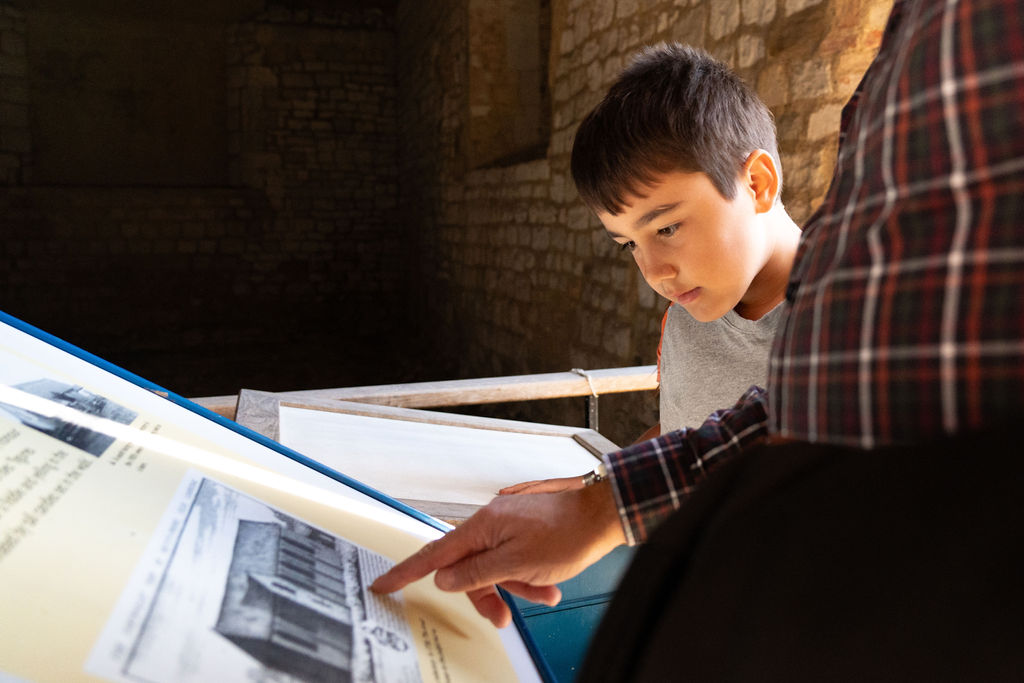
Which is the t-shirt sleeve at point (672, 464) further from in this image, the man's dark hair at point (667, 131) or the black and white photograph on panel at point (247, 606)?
the man's dark hair at point (667, 131)

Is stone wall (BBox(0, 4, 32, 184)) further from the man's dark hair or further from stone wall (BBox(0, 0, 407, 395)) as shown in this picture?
the man's dark hair

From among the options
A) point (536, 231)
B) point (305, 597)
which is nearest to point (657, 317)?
point (536, 231)

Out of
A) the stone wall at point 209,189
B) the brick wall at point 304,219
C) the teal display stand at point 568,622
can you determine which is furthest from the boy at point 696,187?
the stone wall at point 209,189

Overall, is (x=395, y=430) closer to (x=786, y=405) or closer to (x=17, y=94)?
(x=786, y=405)

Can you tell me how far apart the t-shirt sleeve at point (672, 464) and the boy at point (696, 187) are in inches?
22.2

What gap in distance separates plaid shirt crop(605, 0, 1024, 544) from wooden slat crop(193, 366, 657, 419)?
127cm

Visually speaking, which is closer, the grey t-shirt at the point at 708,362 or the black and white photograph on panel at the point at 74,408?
the black and white photograph on panel at the point at 74,408

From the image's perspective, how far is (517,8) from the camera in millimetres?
5824

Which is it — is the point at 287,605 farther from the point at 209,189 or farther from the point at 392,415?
the point at 209,189

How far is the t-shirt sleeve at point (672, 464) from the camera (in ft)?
2.26

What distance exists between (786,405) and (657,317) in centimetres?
311

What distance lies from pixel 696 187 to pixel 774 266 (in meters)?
0.25

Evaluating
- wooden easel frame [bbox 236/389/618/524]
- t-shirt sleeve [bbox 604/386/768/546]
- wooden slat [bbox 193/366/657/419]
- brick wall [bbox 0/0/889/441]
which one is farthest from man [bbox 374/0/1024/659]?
brick wall [bbox 0/0/889/441]

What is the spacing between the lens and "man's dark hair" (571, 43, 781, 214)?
1.23 meters
